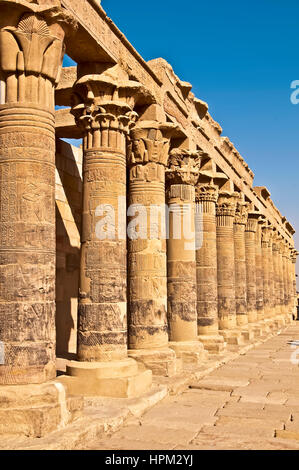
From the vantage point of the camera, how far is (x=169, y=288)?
507 inches

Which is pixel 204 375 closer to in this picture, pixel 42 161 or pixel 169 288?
pixel 169 288

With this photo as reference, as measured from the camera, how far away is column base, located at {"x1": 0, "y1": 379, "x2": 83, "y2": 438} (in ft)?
18.5

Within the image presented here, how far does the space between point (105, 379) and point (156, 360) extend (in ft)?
7.10

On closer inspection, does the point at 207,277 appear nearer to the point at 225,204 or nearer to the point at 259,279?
the point at 225,204

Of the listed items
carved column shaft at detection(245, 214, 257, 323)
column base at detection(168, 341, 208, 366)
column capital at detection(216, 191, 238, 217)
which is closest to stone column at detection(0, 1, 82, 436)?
column base at detection(168, 341, 208, 366)

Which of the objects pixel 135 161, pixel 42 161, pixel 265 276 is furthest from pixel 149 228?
pixel 265 276

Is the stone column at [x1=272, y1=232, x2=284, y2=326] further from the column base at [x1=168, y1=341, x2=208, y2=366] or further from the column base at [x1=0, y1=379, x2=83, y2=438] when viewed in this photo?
the column base at [x1=0, y1=379, x2=83, y2=438]

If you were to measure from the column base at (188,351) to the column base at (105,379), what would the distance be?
3742 millimetres

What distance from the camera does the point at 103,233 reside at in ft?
29.0

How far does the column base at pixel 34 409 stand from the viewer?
223 inches

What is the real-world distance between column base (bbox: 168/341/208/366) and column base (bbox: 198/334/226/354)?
1911 millimetres

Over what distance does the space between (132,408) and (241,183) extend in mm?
16223

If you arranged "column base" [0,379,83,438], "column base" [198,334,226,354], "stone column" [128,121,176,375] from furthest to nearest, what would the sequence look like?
"column base" [198,334,226,354], "stone column" [128,121,176,375], "column base" [0,379,83,438]

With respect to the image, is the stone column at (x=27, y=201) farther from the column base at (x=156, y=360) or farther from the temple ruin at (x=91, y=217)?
the column base at (x=156, y=360)
